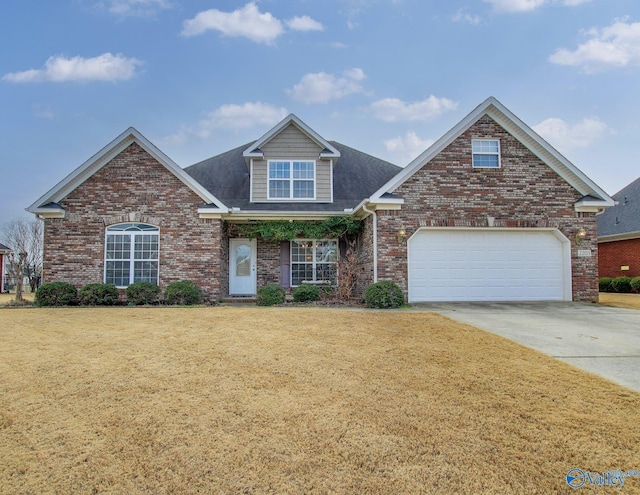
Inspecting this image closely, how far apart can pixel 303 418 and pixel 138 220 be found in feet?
38.9

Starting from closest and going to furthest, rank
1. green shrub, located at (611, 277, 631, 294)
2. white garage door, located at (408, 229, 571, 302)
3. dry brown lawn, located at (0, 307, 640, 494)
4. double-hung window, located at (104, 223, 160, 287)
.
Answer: dry brown lawn, located at (0, 307, 640, 494), white garage door, located at (408, 229, 571, 302), double-hung window, located at (104, 223, 160, 287), green shrub, located at (611, 277, 631, 294)

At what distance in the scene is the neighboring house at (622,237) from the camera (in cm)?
1855

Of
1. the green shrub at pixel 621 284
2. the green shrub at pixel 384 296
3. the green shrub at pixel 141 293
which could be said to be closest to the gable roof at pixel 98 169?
the green shrub at pixel 141 293

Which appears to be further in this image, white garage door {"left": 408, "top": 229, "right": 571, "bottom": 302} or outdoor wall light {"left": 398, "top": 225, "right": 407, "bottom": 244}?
white garage door {"left": 408, "top": 229, "right": 571, "bottom": 302}

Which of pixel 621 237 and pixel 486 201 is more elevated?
pixel 486 201

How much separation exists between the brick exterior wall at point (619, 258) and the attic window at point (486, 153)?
10.9 metres

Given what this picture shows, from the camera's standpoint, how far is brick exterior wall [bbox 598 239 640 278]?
18544 millimetres

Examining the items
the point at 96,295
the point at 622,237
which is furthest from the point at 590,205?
the point at 96,295

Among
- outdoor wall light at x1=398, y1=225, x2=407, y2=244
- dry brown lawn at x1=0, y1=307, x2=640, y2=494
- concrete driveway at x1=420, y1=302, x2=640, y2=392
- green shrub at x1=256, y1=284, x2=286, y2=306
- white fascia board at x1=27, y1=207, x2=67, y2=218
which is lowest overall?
dry brown lawn at x1=0, y1=307, x2=640, y2=494

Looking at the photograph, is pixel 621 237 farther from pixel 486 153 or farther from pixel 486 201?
pixel 486 153

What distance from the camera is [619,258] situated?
63.9 ft

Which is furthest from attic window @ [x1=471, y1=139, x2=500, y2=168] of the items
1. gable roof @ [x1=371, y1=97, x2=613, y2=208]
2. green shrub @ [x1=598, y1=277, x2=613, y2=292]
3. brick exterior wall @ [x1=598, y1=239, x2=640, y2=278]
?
green shrub @ [x1=598, y1=277, x2=613, y2=292]

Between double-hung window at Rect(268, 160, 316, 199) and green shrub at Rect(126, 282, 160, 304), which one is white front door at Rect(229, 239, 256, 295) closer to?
double-hung window at Rect(268, 160, 316, 199)

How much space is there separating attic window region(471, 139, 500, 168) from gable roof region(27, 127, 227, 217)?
28.8 ft
